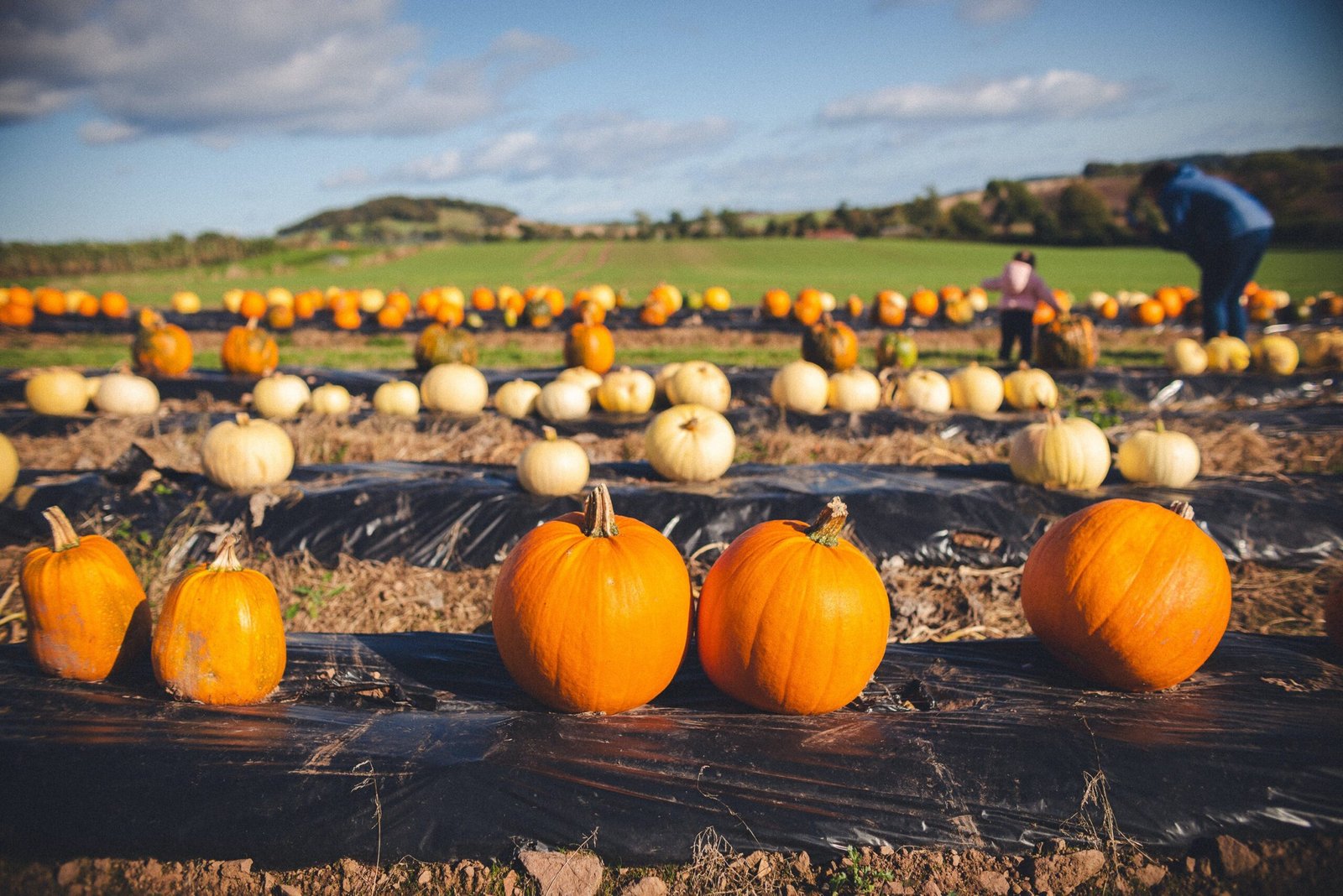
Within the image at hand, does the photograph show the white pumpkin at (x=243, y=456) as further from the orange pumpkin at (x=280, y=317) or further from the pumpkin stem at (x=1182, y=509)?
the orange pumpkin at (x=280, y=317)

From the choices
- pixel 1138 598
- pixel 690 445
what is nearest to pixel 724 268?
pixel 690 445

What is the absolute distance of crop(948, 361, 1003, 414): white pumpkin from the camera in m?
7.69

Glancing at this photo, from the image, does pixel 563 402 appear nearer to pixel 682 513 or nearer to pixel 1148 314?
pixel 682 513

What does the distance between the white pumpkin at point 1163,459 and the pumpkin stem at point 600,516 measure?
4081mm

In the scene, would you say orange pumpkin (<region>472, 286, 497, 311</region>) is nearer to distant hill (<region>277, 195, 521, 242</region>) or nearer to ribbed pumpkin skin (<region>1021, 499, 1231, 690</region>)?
ribbed pumpkin skin (<region>1021, 499, 1231, 690</region>)

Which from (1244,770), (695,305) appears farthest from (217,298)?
(1244,770)

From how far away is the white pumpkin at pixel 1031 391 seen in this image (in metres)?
7.73

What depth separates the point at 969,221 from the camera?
64812mm

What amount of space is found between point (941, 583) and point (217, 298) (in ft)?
99.0

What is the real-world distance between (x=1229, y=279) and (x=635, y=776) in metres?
11.4

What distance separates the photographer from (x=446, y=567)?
474 cm

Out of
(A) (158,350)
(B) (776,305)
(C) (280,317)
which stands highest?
(C) (280,317)

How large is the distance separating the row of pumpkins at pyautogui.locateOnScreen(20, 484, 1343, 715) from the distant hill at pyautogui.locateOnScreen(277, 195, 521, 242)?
6625 centimetres

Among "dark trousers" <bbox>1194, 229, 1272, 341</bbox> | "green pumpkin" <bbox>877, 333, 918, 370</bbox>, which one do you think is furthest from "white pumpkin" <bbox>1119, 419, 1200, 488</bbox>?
"dark trousers" <bbox>1194, 229, 1272, 341</bbox>
